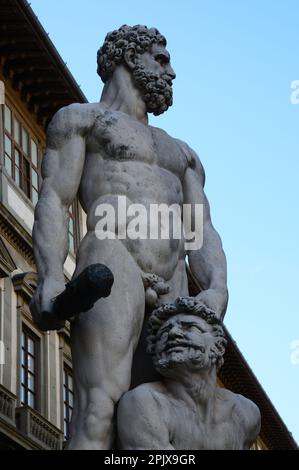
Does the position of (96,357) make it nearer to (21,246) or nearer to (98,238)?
(98,238)

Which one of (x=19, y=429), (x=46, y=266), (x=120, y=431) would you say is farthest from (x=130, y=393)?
(x=19, y=429)

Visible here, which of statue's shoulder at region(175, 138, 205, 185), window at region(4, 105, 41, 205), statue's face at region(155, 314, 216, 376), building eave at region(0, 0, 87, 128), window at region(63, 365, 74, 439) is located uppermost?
building eave at region(0, 0, 87, 128)

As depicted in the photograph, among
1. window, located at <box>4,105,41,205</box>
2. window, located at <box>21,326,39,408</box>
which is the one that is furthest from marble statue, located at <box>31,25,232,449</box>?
window, located at <box>4,105,41,205</box>

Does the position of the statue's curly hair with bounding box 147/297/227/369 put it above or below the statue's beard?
below

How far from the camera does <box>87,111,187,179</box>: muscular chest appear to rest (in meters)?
5.63

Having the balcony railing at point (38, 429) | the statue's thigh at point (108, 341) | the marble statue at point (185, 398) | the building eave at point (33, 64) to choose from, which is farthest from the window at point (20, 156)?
the marble statue at point (185, 398)

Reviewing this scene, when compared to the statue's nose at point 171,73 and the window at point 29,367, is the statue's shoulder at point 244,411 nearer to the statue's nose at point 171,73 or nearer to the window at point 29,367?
the statue's nose at point 171,73

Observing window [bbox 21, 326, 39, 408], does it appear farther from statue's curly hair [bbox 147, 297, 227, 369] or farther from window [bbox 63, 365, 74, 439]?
statue's curly hair [bbox 147, 297, 227, 369]

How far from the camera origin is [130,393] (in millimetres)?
4855

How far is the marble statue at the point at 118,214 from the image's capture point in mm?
4961

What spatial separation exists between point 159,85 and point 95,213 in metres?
0.87

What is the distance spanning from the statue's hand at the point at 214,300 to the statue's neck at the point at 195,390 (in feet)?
1.24

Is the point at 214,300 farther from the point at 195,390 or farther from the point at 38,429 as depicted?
the point at 38,429

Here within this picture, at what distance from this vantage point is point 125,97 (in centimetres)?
597
